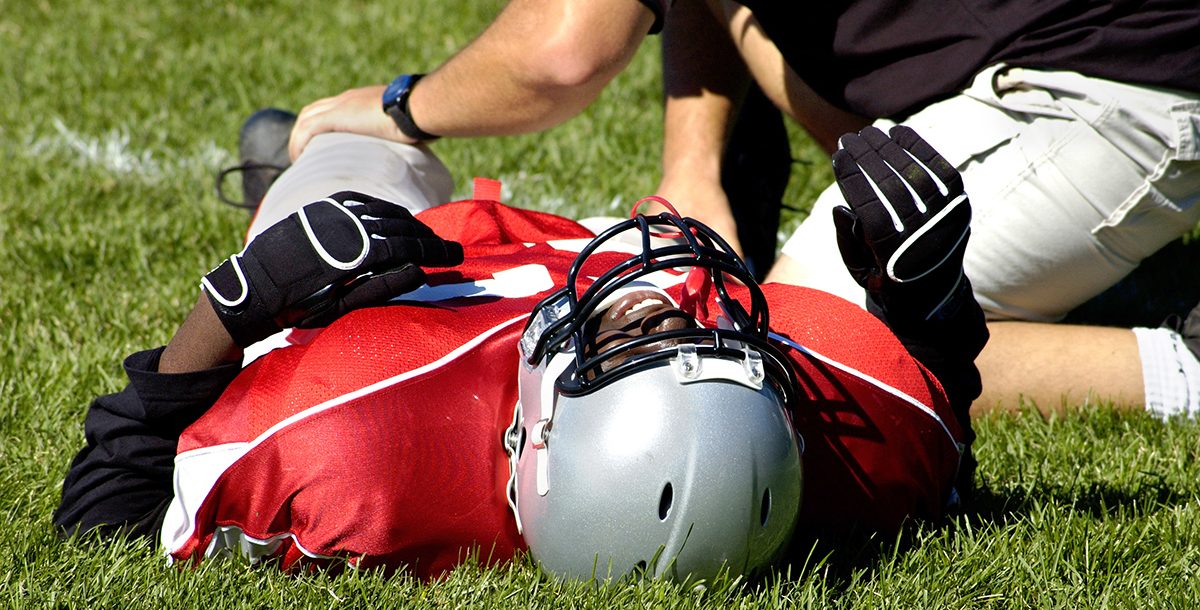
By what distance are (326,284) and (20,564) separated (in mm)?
701

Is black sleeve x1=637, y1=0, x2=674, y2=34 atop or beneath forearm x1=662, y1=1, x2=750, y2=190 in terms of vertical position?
atop

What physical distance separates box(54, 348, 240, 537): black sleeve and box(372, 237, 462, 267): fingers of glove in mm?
352

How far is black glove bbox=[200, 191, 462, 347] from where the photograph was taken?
197 centimetres

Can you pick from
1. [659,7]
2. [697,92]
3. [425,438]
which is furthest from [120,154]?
[425,438]

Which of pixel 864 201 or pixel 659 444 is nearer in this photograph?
pixel 659 444

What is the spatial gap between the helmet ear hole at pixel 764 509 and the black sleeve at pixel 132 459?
92cm

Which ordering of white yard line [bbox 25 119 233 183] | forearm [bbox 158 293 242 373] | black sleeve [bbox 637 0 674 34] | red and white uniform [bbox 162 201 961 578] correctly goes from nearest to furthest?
red and white uniform [bbox 162 201 961 578] < forearm [bbox 158 293 242 373] < black sleeve [bbox 637 0 674 34] < white yard line [bbox 25 119 233 183]

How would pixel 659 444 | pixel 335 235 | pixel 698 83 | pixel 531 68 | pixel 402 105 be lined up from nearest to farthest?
pixel 659 444
pixel 335 235
pixel 531 68
pixel 402 105
pixel 698 83

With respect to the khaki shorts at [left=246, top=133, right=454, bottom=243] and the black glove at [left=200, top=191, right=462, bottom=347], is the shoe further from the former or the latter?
the black glove at [left=200, top=191, right=462, bottom=347]

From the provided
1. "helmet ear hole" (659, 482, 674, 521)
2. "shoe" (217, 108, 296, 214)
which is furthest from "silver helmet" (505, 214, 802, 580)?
"shoe" (217, 108, 296, 214)

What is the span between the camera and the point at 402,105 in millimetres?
3127

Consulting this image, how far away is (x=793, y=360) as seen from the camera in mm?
2076

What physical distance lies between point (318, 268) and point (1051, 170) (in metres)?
1.63

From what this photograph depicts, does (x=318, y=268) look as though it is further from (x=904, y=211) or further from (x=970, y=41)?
(x=970, y=41)
